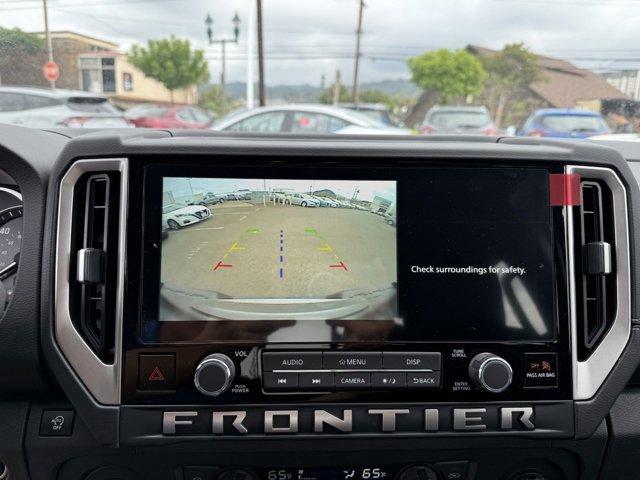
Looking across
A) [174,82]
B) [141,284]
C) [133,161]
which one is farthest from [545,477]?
[174,82]

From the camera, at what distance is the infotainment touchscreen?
5.94ft

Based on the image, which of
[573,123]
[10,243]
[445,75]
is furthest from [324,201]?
[445,75]

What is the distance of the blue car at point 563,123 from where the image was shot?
13.3 ft

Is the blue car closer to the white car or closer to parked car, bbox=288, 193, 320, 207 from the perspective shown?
parked car, bbox=288, 193, 320, 207

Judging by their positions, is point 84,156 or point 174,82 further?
point 174,82

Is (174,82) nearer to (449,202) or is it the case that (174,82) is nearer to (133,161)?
(133,161)

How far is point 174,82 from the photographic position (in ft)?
14.5

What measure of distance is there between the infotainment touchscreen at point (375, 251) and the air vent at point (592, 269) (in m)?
0.08

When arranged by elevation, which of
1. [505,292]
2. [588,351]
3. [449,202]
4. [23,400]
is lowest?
[23,400]

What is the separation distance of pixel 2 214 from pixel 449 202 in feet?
5.15

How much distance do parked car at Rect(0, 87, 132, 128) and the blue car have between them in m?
2.70

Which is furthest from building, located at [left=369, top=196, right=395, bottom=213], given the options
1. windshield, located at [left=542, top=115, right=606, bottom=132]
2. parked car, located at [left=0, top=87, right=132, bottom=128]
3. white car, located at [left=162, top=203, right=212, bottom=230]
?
windshield, located at [left=542, top=115, right=606, bottom=132]

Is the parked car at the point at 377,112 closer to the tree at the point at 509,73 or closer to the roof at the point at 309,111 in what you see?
the roof at the point at 309,111

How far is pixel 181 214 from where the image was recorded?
180 centimetres
